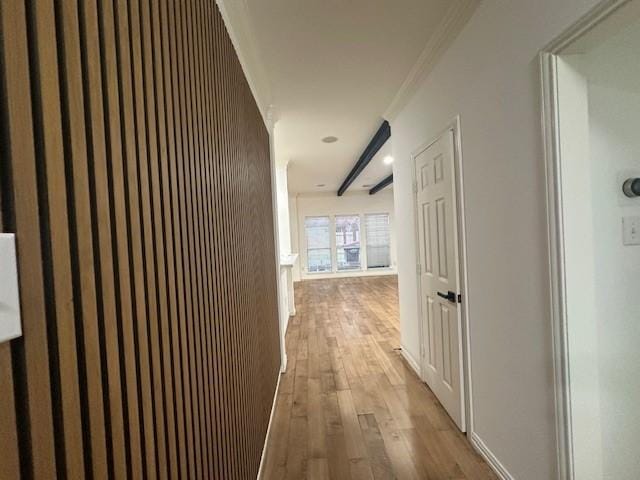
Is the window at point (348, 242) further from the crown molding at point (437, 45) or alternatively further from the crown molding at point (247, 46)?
the crown molding at point (247, 46)

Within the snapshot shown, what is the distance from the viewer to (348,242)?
10.7 metres

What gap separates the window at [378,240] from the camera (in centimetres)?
1069

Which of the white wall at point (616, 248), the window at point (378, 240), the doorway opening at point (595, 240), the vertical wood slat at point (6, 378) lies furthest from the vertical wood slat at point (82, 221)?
the window at point (378, 240)

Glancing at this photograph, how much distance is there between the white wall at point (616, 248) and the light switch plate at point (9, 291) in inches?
75.5

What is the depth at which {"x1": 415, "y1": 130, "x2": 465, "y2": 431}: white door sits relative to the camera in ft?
7.46

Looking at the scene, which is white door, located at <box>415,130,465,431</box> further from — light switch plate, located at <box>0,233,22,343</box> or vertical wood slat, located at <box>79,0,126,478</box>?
light switch plate, located at <box>0,233,22,343</box>

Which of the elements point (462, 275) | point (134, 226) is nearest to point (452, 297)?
point (462, 275)

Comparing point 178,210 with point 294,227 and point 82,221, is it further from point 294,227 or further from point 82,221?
point 294,227

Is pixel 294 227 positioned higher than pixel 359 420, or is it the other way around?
pixel 294 227

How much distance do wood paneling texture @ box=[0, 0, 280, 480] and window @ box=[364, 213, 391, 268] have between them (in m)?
9.51

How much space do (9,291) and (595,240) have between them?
1.93 meters

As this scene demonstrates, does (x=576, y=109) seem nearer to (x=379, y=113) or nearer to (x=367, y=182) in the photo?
(x=379, y=113)

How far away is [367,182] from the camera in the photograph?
8.67 m

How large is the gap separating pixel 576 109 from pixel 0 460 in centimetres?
188
